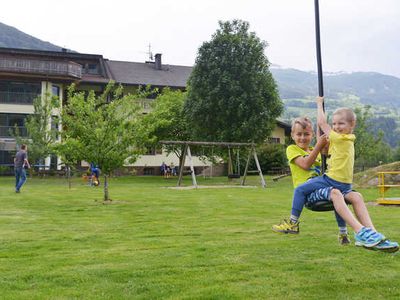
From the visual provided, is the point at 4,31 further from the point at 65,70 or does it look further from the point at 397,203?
the point at 397,203

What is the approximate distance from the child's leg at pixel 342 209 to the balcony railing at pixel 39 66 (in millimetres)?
41698

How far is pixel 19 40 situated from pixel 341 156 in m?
172

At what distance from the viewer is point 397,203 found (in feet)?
50.4

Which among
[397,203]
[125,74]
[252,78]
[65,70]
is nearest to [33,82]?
[65,70]

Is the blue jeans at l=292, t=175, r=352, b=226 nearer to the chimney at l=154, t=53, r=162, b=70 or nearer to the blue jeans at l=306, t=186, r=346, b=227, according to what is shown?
the blue jeans at l=306, t=186, r=346, b=227

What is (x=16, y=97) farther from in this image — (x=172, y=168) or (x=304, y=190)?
(x=304, y=190)

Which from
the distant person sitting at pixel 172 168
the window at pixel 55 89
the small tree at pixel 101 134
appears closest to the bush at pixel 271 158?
the distant person sitting at pixel 172 168

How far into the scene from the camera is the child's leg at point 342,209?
4969mm

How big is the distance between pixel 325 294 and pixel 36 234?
565 cm

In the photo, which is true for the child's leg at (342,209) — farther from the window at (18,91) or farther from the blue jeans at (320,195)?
the window at (18,91)

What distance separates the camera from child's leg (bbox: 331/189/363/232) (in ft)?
16.3

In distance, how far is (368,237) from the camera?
187 inches

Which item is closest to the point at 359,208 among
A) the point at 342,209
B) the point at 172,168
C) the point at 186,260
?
the point at 342,209

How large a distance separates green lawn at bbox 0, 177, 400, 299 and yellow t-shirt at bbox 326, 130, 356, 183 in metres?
1.14
